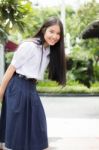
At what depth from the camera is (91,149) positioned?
690 centimetres

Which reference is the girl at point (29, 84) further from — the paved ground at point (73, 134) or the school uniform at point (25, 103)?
the paved ground at point (73, 134)

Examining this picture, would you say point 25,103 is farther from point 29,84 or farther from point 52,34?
point 52,34

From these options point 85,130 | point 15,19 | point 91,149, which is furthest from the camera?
point 85,130

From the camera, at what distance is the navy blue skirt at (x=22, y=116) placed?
4.67 m

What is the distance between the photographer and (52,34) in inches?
179

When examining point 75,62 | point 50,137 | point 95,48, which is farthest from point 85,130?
point 95,48

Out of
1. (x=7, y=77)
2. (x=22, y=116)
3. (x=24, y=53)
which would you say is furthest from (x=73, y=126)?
(x=24, y=53)

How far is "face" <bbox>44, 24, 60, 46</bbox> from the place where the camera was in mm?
4523

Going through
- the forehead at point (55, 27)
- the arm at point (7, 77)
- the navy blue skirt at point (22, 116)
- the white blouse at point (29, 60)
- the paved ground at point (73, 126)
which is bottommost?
the paved ground at point (73, 126)

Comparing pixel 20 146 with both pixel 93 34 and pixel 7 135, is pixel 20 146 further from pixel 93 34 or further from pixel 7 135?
pixel 93 34

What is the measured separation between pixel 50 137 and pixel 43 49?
11.8ft

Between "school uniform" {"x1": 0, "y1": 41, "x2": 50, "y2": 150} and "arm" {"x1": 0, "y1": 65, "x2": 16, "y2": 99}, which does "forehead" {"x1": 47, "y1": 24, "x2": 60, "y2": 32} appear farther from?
"arm" {"x1": 0, "y1": 65, "x2": 16, "y2": 99}

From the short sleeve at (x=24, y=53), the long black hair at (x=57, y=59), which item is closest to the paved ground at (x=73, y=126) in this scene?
the long black hair at (x=57, y=59)

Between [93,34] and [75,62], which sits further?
[75,62]
